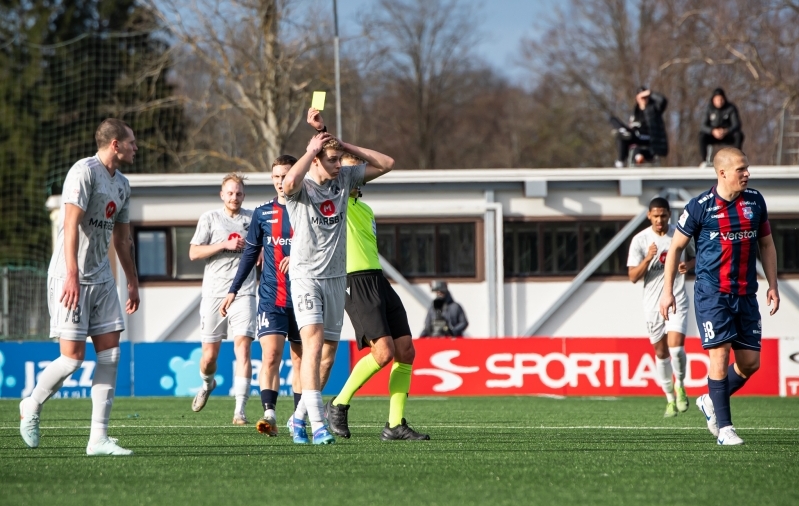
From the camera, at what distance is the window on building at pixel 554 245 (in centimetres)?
2136

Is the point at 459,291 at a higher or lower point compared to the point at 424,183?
lower

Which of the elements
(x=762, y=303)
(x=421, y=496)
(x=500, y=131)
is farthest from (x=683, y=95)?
(x=421, y=496)

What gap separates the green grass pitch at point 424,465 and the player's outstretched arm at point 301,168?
1681 millimetres

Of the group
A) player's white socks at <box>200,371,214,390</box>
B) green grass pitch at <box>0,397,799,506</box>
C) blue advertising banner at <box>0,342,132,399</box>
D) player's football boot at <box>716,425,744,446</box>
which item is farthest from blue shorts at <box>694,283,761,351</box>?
blue advertising banner at <box>0,342,132,399</box>

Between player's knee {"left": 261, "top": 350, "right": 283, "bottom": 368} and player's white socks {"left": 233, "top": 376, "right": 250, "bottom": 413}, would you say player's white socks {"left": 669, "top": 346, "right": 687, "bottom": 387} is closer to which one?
player's white socks {"left": 233, "top": 376, "right": 250, "bottom": 413}

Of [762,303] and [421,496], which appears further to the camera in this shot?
[762,303]

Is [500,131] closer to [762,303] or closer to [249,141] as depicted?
[249,141]

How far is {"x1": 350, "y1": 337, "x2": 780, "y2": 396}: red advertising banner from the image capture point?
1661 centimetres

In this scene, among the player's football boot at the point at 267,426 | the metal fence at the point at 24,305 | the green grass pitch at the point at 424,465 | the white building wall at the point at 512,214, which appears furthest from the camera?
the metal fence at the point at 24,305

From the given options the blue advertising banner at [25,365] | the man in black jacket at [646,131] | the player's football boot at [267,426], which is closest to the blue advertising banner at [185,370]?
the blue advertising banner at [25,365]

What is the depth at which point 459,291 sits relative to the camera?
21.2 meters

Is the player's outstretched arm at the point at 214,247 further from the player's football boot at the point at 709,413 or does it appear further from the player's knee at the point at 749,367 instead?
the player's knee at the point at 749,367

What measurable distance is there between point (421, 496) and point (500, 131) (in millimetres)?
45761

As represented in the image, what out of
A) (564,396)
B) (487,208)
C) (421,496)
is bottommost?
(564,396)
